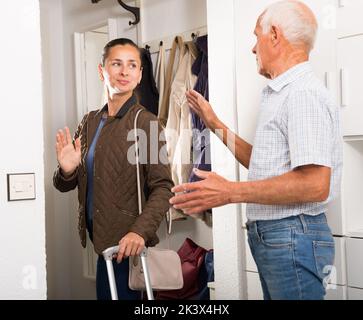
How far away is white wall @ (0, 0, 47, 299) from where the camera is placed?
3.84ft

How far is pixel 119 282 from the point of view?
56.4 inches

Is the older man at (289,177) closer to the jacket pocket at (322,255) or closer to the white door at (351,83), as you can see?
the jacket pocket at (322,255)

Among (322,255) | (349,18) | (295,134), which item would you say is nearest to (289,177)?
(295,134)

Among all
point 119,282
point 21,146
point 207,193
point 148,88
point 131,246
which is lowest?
point 119,282

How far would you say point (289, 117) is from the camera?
0.99 m

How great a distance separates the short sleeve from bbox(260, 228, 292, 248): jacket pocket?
5.6 inches

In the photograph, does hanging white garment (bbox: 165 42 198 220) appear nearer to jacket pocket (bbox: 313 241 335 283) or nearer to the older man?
the older man

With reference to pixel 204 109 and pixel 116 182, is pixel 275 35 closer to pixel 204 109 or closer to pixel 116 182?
pixel 204 109

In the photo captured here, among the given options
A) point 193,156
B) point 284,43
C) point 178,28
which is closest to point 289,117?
point 284,43

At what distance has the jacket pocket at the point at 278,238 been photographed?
3.34 feet

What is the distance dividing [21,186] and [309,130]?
2.17 ft

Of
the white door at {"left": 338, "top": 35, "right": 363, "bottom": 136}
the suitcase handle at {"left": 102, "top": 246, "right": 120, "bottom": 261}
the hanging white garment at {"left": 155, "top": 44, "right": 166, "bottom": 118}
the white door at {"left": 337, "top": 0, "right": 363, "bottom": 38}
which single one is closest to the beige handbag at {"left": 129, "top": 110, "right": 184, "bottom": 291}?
the suitcase handle at {"left": 102, "top": 246, "right": 120, "bottom": 261}
